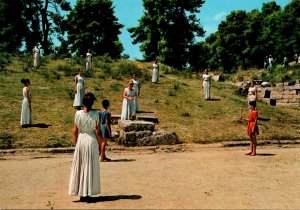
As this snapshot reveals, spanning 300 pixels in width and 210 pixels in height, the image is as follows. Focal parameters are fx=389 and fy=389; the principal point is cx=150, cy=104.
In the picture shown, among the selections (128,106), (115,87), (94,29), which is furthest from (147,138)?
(94,29)

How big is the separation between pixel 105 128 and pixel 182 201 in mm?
5022

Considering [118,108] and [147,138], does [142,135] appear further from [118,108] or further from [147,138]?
[118,108]

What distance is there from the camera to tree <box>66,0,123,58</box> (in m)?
53.9

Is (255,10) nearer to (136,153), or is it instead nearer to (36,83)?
(36,83)

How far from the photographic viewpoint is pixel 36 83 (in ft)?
81.3

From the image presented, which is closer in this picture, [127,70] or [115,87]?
[115,87]

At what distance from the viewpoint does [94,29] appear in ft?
178

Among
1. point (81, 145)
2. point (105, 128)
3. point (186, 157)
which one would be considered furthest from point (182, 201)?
point (186, 157)

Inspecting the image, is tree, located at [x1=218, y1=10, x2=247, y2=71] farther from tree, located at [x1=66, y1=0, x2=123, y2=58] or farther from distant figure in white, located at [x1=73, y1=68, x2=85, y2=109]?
distant figure in white, located at [x1=73, y1=68, x2=85, y2=109]

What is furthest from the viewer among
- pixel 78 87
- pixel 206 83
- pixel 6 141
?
pixel 206 83

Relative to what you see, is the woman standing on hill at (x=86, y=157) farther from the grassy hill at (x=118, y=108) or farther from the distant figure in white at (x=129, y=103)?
the distant figure in white at (x=129, y=103)

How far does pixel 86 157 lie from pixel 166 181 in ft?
8.63

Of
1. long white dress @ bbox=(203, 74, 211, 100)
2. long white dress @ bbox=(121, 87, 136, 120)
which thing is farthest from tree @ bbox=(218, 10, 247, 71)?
long white dress @ bbox=(121, 87, 136, 120)

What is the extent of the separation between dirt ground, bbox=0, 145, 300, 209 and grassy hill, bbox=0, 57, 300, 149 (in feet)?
7.90
